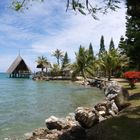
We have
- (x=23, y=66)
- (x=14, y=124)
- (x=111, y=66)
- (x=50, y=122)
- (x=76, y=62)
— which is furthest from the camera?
(x=23, y=66)

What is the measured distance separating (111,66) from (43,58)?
4389cm

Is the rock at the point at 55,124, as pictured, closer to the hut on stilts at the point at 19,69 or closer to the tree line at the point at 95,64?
the tree line at the point at 95,64

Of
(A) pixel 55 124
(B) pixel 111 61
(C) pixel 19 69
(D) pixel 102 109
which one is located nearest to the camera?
(A) pixel 55 124

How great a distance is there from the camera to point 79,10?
1088 cm

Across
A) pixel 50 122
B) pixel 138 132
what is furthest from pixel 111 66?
pixel 138 132

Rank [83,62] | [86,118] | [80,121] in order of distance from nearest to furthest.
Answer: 1. [86,118]
2. [80,121]
3. [83,62]

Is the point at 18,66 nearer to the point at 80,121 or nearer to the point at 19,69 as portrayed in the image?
the point at 19,69

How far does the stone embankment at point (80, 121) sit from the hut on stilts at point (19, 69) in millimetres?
67488

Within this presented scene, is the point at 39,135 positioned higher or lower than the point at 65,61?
lower

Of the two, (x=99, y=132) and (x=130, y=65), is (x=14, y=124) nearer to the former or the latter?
(x=99, y=132)

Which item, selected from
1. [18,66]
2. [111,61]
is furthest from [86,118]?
[18,66]

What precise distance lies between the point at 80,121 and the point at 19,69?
74.2 meters

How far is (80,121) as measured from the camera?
1356 centimetres

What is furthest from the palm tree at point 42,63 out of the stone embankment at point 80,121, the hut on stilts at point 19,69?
the stone embankment at point 80,121
